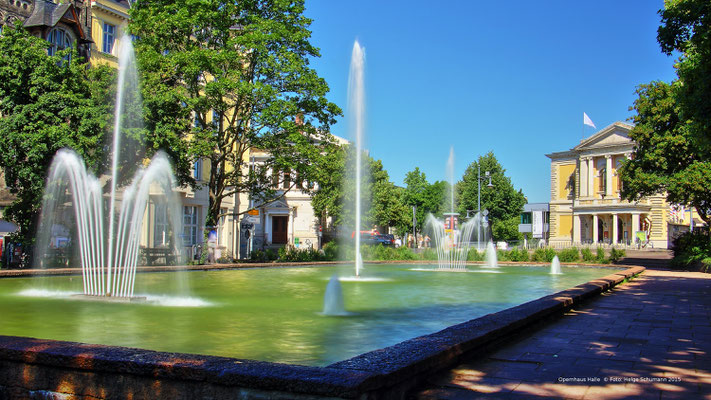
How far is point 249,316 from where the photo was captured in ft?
33.0

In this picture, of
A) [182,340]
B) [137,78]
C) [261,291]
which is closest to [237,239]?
[137,78]

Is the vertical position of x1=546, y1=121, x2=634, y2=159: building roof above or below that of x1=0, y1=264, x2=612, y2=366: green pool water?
above

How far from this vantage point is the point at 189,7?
26.2 meters

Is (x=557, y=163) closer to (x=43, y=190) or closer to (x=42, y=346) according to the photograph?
(x=43, y=190)

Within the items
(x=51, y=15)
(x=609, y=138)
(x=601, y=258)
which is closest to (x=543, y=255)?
(x=601, y=258)

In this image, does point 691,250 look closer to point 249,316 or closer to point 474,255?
point 474,255

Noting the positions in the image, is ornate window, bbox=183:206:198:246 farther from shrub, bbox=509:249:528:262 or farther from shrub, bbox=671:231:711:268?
shrub, bbox=671:231:711:268

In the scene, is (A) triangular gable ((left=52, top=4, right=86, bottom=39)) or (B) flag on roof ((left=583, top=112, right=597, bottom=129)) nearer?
(A) triangular gable ((left=52, top=4, right=86, bottom=39))

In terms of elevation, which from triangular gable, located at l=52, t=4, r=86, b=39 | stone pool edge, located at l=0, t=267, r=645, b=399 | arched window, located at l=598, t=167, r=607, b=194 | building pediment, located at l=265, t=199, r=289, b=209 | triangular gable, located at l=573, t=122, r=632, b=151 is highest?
triangular gable, located at l=573, t=122, r=632, b=151

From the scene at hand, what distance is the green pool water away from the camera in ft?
23.9

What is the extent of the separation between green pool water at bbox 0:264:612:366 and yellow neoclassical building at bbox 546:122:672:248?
194 ft

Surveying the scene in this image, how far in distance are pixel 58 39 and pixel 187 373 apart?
97.1ft

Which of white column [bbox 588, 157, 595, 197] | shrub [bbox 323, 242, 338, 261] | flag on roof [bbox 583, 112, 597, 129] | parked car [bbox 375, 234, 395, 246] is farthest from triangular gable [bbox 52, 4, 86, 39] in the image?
white column [bbox 588, 157, 595, 197]

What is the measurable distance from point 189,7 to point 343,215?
110 feet
